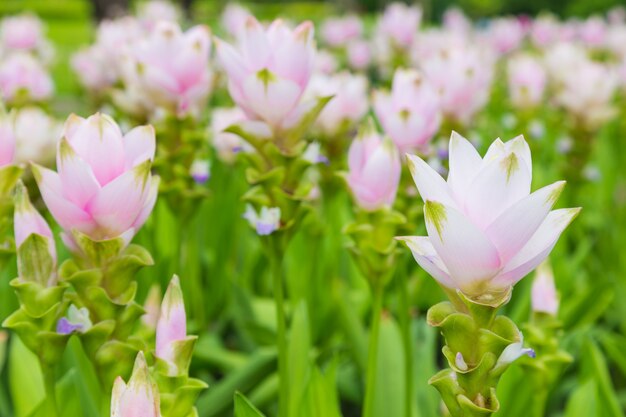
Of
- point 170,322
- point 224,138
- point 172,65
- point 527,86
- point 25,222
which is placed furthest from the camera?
point 527,86

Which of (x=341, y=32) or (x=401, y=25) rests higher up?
(x=401, y=25)

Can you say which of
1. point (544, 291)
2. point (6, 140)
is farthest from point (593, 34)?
point (6, 140)

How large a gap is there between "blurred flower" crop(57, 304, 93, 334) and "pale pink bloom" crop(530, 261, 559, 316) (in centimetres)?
100

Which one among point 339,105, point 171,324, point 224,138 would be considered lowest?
point 224,138

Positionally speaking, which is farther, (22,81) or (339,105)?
(22,81)

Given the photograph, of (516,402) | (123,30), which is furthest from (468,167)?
(123,30)

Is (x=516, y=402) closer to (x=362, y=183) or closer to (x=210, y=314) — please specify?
(x=362, y=183)

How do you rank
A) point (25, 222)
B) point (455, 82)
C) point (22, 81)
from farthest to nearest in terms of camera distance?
1. point (22, 81)
2. point (455, 82)
3. point (25, 222)

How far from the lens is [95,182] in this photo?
1.23 metres

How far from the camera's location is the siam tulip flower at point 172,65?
89.3 inches

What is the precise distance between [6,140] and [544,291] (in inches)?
47.2

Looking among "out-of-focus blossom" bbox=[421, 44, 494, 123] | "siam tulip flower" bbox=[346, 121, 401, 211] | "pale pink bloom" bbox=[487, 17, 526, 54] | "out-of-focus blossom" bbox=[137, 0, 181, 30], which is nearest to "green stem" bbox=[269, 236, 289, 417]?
"siam tulip flower" bbox=[346, 121, 401, 211]

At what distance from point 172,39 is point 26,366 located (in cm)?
103

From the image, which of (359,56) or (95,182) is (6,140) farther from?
(359,56)
